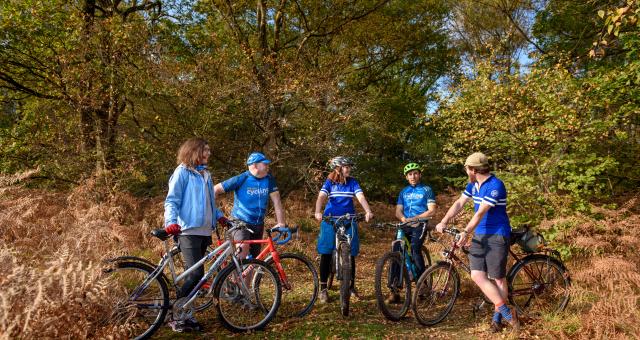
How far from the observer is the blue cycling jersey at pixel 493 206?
14.0 ft

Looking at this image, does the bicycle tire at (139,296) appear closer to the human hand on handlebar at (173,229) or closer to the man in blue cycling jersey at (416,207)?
the human hand on handlebar at (173,229)

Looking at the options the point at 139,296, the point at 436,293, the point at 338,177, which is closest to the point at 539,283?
the point at 436,293

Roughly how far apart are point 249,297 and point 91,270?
1.63 metres

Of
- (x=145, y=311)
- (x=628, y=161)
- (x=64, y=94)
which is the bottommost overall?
(x=145, y=311)

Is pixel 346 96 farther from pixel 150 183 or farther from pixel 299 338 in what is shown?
pixel 299 338

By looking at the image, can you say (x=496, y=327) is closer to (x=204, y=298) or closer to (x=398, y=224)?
(x=398, y=224)

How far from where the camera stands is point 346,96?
406 inches

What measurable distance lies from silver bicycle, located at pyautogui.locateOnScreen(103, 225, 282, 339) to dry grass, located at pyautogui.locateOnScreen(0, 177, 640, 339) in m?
0.21

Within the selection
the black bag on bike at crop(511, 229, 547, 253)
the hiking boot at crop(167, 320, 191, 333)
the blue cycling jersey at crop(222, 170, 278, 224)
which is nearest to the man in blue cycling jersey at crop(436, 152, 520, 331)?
the black bag on bike at crop(511, 229, 547, 253)

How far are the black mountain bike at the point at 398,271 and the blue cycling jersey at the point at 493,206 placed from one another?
1.02 meters

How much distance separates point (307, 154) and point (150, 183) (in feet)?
12.8

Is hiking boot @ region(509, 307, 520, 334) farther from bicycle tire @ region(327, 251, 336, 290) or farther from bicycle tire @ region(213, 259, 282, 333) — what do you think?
bicycle tire @ region(213, 259, 282, 333)

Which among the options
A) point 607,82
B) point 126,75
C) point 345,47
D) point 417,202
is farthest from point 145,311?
point 345,47

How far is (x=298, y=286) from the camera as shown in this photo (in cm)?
585
